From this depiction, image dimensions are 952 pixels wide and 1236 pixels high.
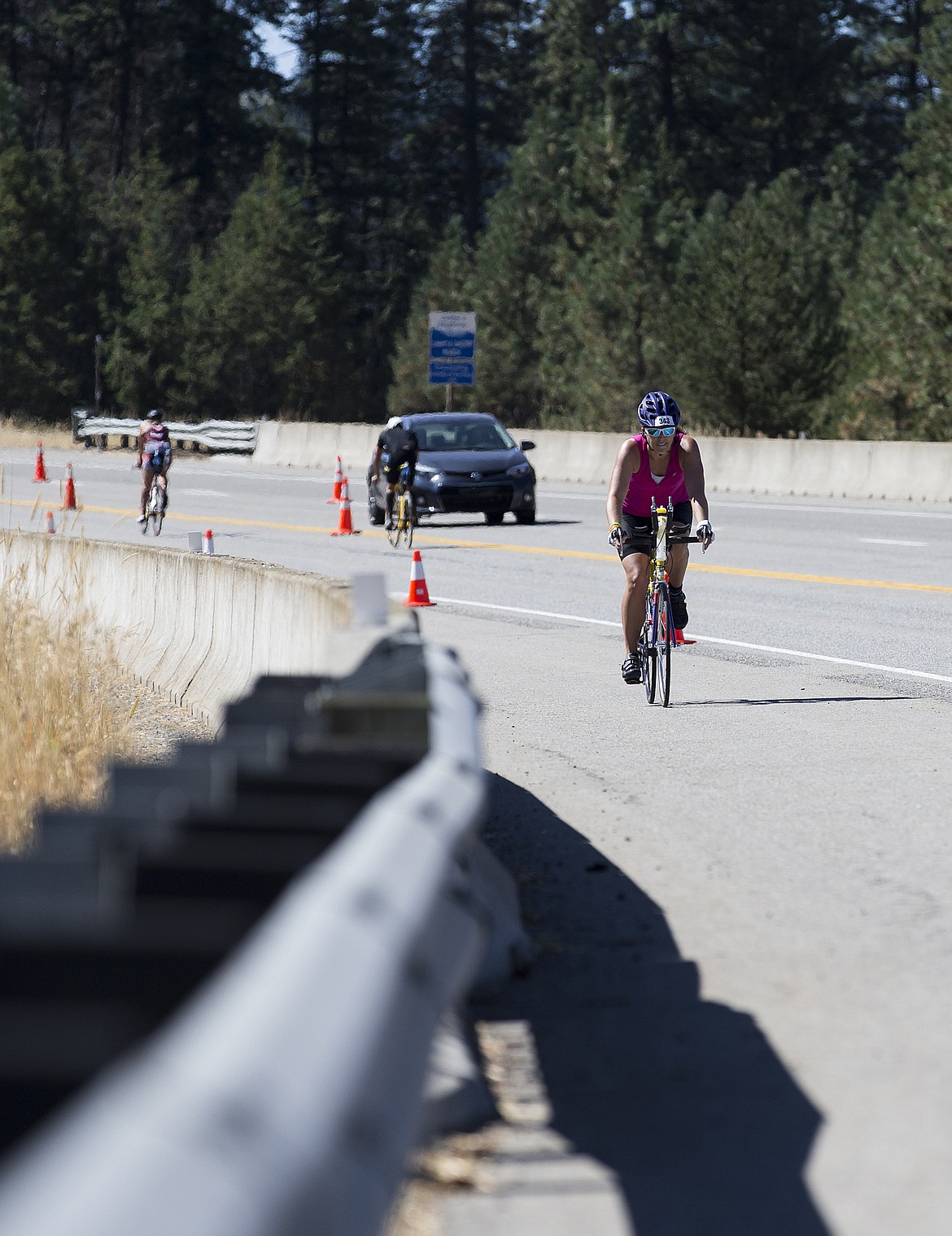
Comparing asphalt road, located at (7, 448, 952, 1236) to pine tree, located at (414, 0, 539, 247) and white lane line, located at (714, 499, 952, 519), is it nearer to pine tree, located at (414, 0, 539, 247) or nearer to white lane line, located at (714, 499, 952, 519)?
white lane line, located at (714, 499, 952, 519)

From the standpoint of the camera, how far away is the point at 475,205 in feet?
282

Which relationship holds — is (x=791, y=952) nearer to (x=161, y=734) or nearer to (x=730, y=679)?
(x=161, y=734)

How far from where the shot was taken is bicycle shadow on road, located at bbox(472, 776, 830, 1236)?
3.86 meters

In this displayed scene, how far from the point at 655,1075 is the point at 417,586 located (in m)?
11.4

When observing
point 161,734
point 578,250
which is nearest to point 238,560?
point 161,734

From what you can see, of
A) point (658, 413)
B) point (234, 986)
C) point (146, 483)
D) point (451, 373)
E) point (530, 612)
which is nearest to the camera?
point (234, 986)

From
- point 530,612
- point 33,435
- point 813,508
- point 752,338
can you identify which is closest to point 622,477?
point 530,612

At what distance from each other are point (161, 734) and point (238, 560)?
125 cm

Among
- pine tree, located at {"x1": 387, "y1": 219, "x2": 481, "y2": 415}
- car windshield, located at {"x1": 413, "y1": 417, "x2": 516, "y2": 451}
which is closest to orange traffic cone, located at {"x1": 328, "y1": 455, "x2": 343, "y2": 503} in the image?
car windshield, located at {"x1": 413, "y1": 417, "x2": 516, "y2": 451}

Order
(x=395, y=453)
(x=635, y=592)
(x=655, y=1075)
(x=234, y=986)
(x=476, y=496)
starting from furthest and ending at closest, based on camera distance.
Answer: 1. (x=476, y=496)
2. (x=395, y=453)
3. (x=635, y=592)
4. (x=655, y=1075)
5. (x=234, y=986)

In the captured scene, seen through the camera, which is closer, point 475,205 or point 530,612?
point 530,612

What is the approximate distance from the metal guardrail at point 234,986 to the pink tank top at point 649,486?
775 centimetres

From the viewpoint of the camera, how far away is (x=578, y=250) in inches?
2749

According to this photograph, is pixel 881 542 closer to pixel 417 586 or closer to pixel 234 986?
pixel 417 586
